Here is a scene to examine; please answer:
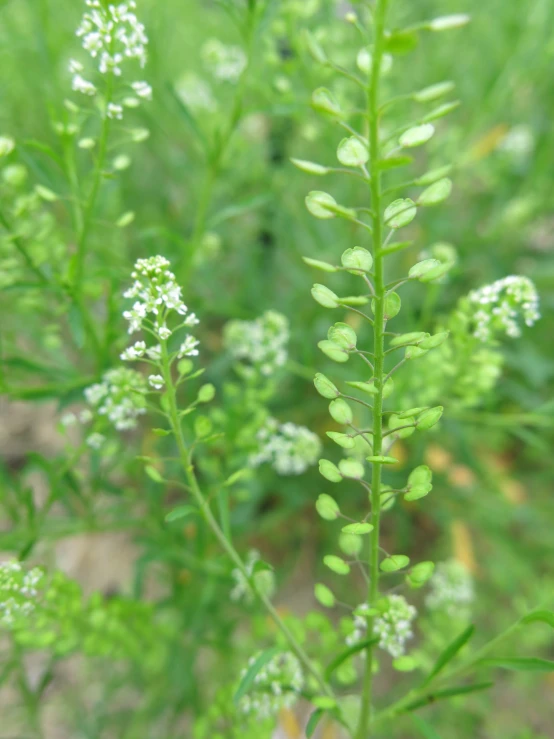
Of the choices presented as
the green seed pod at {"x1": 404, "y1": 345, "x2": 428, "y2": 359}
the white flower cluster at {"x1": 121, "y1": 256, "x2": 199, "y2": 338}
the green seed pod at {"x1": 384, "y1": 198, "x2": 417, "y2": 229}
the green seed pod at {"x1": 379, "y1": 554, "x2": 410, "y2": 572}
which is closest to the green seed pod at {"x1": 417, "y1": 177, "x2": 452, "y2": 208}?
the green seed pod at {"x1": 384, "y1": 198, "x2": 417, "y2": 229}

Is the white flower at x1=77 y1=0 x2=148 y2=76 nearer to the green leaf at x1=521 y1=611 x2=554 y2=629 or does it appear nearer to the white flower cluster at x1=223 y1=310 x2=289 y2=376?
the white flower cluster at x1=223 y1=310 x2=289 y2=376

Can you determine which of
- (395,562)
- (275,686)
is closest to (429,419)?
(395,562)

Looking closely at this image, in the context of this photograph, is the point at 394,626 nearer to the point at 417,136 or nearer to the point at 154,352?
the point at 154,352

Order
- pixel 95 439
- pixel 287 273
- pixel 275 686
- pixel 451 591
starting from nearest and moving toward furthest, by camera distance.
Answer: pixel 275 686 < pixel 95 439 < pixel 451 591 < pixel 287 273

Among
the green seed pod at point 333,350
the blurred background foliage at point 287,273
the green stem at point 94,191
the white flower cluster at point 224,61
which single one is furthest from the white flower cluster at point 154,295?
the white flower cluster at point 224,61

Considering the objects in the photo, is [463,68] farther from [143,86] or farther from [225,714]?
[225,714]

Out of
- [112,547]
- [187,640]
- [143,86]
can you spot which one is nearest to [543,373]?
[187,640]

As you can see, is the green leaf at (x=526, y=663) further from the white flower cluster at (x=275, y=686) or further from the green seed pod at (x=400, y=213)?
the green seed pod at (x=400, y=213)
